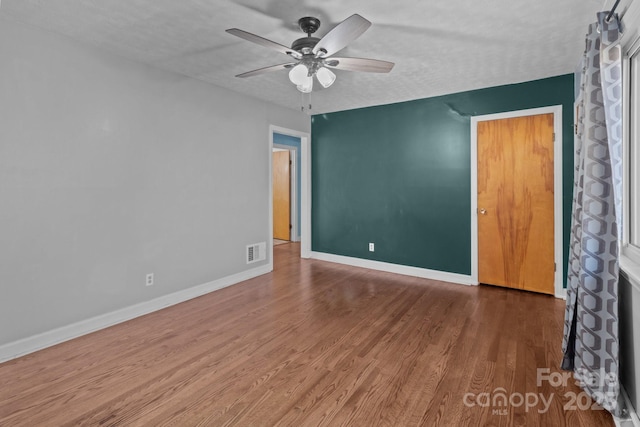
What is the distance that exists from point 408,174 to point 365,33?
236 centimetres

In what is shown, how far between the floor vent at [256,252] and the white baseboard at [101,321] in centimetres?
32

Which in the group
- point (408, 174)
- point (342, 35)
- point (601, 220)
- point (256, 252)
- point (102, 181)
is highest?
point (342, 35)

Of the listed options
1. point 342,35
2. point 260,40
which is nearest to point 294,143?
point 260,40

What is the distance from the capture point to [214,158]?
384 centimetres

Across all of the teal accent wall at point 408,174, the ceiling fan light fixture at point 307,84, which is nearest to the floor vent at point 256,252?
the teal accent wall at point 408,174

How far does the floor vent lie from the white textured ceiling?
82.6 inches

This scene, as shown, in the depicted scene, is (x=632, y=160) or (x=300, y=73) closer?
(x=632, y=160)

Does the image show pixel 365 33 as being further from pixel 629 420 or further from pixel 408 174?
pixel 629 420

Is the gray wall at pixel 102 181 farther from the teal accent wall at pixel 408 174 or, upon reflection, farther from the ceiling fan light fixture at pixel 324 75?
the ceiling fan light fixture at pixel 324 75

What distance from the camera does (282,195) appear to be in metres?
7.23

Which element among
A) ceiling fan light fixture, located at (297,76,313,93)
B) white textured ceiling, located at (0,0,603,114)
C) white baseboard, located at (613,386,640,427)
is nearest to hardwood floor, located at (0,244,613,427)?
white baseboard, located at (613,386,640,427)

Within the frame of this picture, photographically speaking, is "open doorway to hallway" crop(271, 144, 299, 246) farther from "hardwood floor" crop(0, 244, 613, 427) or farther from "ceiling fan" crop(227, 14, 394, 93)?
"ceiling fan" crop(227, 14, 394, 93)

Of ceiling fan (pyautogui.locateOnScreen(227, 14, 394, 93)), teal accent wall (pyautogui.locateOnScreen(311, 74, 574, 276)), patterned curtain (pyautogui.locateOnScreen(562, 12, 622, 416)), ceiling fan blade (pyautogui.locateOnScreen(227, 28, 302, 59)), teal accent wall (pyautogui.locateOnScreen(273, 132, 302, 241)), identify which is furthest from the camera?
teal accent wall (pyautogui.locateOnScreen(273, 132, 302, 241))

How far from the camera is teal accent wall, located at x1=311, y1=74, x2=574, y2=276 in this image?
3.80 metres
